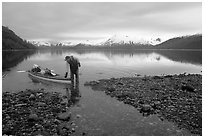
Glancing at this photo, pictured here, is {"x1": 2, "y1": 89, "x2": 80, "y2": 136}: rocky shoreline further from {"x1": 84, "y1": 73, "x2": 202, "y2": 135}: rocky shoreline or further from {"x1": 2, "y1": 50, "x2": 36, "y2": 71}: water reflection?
{"x1": 2, "y1": 50, "x2": 36, "y2": 71}: water reflection

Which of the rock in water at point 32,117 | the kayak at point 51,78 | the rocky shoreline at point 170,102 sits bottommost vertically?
the rocky shoreline at point 170,102

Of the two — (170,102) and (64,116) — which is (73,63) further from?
(170,102)

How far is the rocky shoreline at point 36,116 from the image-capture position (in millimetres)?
10508

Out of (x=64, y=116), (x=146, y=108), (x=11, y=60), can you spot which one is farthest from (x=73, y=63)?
(x=11, y=60)

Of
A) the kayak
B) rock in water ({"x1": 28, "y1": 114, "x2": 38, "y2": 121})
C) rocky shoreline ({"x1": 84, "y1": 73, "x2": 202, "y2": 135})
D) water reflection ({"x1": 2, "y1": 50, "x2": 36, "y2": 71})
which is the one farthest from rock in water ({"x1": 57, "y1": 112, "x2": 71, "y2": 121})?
water reflection ({"x1": 2, "y1": 50, "x2": 36, "y2": 71})

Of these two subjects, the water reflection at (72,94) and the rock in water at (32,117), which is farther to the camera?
the water reflection at (72,94)

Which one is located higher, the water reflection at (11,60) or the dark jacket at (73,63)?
the dark jacket at (73,63)

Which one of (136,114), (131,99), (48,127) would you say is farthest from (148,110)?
(48,127)

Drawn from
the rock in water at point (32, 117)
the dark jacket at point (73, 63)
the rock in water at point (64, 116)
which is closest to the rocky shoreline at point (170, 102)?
the dark jacket at point (73, 63)

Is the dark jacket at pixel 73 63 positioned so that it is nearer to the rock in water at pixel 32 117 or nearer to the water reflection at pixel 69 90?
the water reflection at pixel 69 90

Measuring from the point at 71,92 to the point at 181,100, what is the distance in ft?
32.3

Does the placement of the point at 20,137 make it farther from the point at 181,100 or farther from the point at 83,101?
the point at 181,100

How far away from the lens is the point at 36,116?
39.4ft

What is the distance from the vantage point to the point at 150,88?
20188 millimetres
